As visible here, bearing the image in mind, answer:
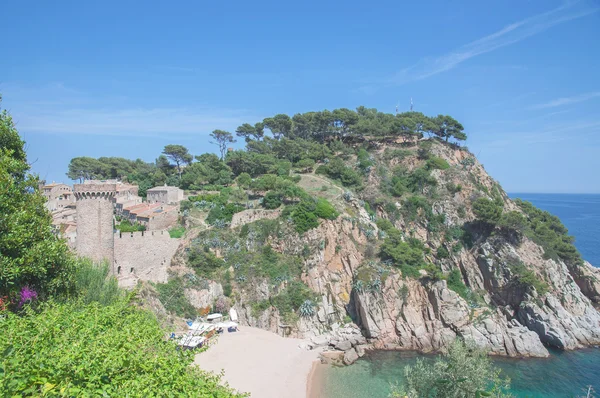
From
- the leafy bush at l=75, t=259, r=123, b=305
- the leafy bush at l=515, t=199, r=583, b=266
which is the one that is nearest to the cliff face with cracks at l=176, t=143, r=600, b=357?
the leafy bush at l=515, t=199, r=583, b=266

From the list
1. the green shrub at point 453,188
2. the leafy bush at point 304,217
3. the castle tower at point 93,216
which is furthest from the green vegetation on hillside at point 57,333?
the green shrub at point 453,188

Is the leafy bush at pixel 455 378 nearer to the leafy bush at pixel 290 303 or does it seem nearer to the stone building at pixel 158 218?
the leafy bush at pixel 290 303

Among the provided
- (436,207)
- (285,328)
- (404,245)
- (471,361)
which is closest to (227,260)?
(285,328)

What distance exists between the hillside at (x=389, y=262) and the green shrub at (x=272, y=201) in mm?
156

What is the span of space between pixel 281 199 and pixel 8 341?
107 ft

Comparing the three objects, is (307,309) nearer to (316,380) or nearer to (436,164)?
(316,380)

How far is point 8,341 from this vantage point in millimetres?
8391

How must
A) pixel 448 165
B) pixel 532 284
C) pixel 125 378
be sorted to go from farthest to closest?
pixel 448 165 < pixel 532 284 < pixel 125 378

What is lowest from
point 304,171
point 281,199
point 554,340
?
point 554,340

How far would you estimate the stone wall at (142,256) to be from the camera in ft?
93.8

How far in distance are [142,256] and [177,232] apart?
531 centimetres

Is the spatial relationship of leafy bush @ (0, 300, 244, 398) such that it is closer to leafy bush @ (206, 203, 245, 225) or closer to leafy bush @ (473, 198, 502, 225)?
leafy bush @ (206, 203, 245, 225)

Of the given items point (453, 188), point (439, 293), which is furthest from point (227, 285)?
point (453, 188)

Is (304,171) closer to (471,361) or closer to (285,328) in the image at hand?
(285,328)
